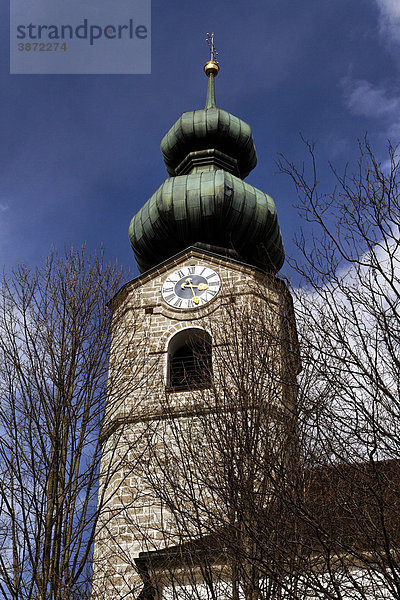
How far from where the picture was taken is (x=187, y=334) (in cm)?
1962

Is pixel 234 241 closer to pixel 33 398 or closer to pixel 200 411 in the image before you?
pixel 200 411

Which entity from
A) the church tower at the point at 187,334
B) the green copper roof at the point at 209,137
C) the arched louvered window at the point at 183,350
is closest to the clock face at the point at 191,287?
the church tower at the point at 187,334

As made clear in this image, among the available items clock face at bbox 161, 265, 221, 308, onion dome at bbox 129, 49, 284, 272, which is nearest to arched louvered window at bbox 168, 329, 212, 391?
clock face at bbox 161, 265, 221, 308

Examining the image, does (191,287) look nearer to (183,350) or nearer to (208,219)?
(183,350)

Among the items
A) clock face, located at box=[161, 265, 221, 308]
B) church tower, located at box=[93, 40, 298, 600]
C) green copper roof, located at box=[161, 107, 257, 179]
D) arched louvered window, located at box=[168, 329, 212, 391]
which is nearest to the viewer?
church tower, located at box=[93, 40, 298, 600]

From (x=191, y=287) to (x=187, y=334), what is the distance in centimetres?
140

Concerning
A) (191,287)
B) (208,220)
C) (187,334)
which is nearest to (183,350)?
(187,334)

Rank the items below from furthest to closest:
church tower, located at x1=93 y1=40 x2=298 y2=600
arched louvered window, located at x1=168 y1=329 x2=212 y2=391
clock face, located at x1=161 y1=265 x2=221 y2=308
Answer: clock face, located at x1=161 y1=265 x2=221 y2=308 → arched louvered window, located at x1=168 y1=329 x2=212 y2=391 → church tower, located at x1=93 y1=40 x2=298 y2=600

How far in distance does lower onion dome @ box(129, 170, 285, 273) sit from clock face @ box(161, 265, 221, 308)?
3.83 ft

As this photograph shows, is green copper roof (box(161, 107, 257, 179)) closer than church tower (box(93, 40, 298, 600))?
No

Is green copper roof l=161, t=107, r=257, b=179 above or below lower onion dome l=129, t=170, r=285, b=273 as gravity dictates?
above

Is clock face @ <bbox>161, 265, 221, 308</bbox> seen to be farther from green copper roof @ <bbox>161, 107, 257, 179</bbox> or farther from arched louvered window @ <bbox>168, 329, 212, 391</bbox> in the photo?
green copper roof @ <bbox>161, 107, 257, 179</bbox>

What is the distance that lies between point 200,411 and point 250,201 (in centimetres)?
1137

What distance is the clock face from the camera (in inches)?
793
